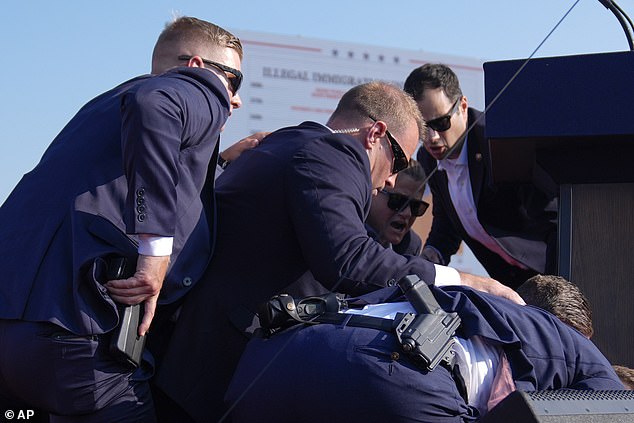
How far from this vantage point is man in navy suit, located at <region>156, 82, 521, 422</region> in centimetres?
240

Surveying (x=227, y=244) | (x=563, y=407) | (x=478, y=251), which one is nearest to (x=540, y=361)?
(x=563, y=407)

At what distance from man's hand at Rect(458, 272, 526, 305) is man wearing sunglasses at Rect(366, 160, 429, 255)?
160 centimetres

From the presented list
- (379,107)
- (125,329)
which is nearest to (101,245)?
(125,329)

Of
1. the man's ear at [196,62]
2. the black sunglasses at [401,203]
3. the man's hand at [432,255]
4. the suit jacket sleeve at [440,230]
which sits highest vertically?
the man's ear at [196,62]

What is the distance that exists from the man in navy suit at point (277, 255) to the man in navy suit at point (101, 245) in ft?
0.29

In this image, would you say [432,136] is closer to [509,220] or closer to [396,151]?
[509,220]

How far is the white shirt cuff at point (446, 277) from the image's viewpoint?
2473 mm

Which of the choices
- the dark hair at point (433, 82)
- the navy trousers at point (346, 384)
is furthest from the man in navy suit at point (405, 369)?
the dark hair at point (433, 82)

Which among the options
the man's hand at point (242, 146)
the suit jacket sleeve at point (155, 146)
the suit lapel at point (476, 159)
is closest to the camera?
the suit jacket sleeve at point (155, 146)

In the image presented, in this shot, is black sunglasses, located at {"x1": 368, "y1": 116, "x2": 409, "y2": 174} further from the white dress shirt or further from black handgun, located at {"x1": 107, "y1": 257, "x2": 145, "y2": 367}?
the white dress shirt

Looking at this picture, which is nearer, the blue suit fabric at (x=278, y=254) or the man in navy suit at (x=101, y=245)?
the man in navy suit at (x=101, y=245)

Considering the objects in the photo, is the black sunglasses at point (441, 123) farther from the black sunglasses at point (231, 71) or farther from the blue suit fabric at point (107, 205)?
the blue suit fabric at point (107, 205)

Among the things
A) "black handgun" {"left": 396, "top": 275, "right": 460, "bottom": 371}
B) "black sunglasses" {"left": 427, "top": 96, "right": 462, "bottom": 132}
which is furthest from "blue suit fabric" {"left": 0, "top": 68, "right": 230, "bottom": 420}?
"black sunglasses" {"left": 427, "top": 96, "right": 462, "bottom": 132}

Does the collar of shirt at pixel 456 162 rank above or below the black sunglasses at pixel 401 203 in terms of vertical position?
above
